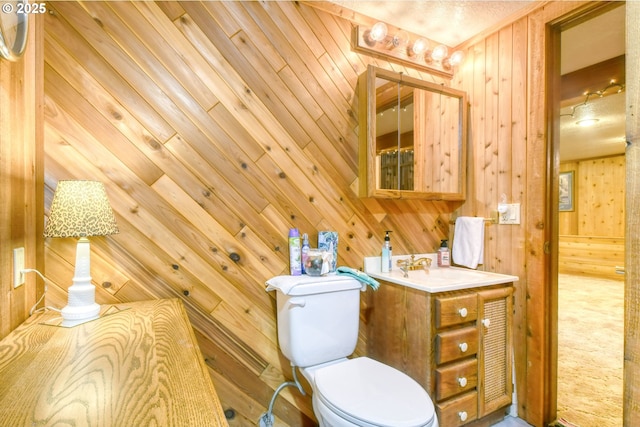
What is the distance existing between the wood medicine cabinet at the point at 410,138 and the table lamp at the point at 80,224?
52.0 inches

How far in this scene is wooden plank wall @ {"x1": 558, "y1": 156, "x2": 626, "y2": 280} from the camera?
5535 mm

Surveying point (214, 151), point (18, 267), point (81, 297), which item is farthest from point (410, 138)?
point (18, 267)

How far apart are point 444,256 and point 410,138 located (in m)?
0.87

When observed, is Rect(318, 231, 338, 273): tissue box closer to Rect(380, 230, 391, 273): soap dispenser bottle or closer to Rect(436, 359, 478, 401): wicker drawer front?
Rect(380, 230, 391, 273): soap dispenser bottle

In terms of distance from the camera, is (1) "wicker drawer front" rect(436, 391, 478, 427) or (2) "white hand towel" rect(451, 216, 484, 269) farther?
(2) "white hand towel" rect(451, 216, 484, 269)

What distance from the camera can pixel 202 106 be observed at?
1503 millimetres

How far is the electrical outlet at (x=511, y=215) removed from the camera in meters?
1.85

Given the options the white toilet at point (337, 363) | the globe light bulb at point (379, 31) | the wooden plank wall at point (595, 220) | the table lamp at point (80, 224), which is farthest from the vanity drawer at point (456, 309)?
the wooden plank wall at point (595, 220)

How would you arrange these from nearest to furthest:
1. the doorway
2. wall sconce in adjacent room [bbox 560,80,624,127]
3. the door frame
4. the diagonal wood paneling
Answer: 1. the diagonal wood paneling
2. the door frame
3. the doorway
4. wall sconce in adjacent room [bbox 560,80,624,127]

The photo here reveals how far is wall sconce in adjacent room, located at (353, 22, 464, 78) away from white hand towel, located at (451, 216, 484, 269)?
1112 millimetres

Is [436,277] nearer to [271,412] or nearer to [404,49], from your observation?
[271,412]

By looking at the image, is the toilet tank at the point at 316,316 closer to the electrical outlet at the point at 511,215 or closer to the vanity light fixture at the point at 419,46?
the electrical outlet at the point at 511,215

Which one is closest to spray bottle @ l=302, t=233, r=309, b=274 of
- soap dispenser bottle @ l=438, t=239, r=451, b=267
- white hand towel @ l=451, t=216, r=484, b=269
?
soap dispenser bottle @ l=438, t=239, r=451, b=267

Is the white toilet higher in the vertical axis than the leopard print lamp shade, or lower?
lower
